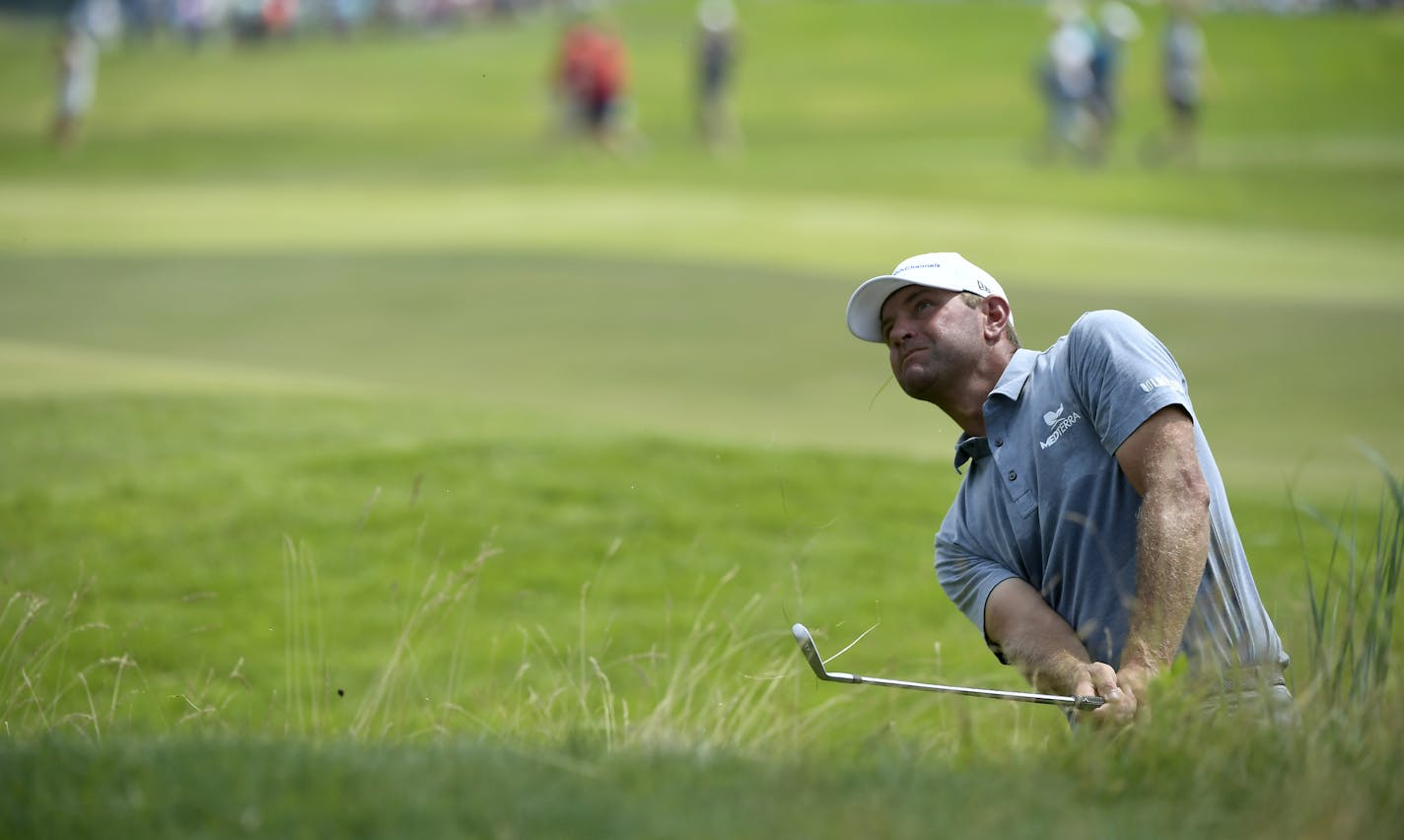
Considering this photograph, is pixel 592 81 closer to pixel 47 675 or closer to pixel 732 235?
pixel 732 235

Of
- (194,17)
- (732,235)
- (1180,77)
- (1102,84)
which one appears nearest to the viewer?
(732,235)

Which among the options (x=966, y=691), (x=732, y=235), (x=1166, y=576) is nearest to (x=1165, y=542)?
(x=1166, y=576)

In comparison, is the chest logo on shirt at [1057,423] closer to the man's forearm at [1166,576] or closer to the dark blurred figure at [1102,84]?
the man's forearm at [1166,576]

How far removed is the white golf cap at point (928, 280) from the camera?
449 cm

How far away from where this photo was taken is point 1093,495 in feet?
13.9

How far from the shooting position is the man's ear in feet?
15.0

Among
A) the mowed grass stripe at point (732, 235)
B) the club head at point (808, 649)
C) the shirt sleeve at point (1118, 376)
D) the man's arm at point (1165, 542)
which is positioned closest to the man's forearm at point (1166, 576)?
the man's arm at point (1165, 542)

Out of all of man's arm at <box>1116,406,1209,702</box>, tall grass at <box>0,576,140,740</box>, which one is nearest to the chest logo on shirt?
man's arm at <box>1116,406,1209,702</box>

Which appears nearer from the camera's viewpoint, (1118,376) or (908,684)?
(908,684)

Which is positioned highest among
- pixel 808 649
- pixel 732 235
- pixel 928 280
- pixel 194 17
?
pixel 194 17

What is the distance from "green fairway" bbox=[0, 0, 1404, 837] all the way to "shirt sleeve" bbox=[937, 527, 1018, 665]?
0.29 m

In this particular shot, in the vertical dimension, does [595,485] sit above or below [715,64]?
below

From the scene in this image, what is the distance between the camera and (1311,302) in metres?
15.7

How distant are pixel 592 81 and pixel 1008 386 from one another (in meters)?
29.4
